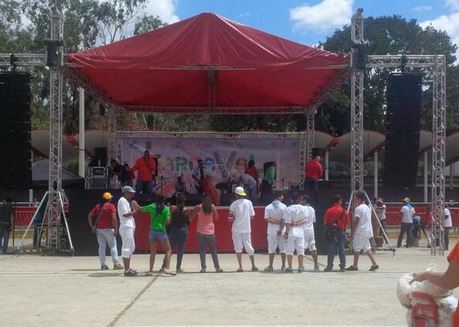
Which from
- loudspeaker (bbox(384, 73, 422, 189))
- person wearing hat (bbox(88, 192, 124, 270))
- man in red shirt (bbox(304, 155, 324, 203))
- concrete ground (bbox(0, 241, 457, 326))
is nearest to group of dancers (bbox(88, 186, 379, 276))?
person wearing hat (bbox(88, 192, 124, 270))

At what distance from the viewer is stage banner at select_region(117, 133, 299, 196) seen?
27734 millimetres

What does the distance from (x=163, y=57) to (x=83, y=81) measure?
447cm

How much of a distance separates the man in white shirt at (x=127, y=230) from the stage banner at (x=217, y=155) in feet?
42.5

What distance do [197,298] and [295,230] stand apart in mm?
4493

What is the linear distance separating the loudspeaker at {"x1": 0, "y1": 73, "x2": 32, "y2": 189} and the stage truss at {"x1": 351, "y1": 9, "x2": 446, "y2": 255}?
895 centimetres

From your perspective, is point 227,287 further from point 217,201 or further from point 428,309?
point 217,201

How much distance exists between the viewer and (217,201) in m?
24.0

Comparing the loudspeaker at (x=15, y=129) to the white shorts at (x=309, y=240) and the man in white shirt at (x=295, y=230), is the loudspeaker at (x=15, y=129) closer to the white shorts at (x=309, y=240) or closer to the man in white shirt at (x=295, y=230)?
the man in white shirt at (x=295, y=230)

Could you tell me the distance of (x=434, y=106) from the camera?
20594 mm

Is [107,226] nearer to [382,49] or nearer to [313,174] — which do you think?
[313,174]

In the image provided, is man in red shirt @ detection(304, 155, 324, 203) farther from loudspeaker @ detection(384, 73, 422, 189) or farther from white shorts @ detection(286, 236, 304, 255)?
white shorts @ detection(286, 236, 304, 255)

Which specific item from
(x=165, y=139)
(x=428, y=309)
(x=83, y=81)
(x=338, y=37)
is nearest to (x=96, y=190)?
(x=83, y=81)

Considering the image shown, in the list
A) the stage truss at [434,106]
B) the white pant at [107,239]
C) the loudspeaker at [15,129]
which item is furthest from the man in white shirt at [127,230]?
the stage truss at [434,106]

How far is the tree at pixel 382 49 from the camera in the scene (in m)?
56.6
